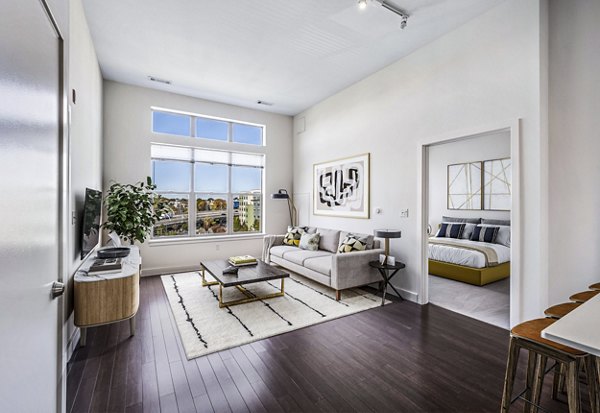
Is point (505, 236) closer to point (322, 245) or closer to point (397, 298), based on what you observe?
point (397, 298)

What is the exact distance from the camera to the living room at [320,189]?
1131mm

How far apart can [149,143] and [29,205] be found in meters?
4.86

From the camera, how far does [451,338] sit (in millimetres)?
2791

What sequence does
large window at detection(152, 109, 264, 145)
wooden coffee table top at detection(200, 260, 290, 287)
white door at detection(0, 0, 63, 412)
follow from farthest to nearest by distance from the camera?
large window at detection(152, 109, 264, 145) < wooden coffee table top at detection(200, 260, 290, 287) < white door at detection(0, 0, 63, 412)

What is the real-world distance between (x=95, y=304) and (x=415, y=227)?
365 centimetres

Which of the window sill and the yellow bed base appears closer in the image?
the yellow bed base

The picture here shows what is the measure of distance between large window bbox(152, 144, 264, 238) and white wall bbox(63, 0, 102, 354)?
1.58 meters

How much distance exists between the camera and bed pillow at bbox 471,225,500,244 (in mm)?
5266

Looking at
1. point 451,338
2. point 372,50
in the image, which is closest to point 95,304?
point 451,338

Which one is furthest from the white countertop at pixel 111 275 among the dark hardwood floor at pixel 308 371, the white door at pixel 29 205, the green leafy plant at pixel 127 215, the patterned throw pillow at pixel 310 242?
the patterned throw pillow at pixel 310 242

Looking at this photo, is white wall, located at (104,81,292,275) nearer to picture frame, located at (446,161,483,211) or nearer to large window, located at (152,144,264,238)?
large window, located at (152,144,264,238)

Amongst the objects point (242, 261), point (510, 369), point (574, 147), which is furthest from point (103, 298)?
point (574, 147)

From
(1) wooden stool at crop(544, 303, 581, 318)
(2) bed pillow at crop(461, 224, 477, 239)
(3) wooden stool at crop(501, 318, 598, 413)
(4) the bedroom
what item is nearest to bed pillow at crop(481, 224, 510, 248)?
(4) the bedroom

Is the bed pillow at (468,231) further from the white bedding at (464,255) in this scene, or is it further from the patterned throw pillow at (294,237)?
the patterned throw pillow at (294,237)
